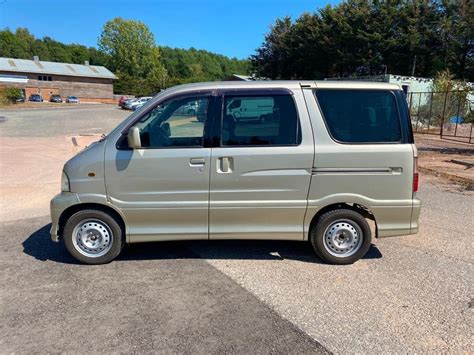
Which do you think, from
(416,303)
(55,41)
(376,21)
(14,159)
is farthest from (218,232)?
(55,41)

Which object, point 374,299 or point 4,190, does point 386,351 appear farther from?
point 4,190

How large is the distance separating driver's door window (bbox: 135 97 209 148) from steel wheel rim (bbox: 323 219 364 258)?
1.78 m

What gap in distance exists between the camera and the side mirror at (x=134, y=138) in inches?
166

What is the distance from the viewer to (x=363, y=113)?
446 centimetres

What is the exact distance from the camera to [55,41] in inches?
4338

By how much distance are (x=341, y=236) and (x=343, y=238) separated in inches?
1.3

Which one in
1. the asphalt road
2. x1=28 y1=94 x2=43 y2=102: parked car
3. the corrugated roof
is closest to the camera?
the asphalt road

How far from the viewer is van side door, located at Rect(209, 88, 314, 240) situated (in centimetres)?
437

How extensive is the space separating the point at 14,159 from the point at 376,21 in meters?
36.9

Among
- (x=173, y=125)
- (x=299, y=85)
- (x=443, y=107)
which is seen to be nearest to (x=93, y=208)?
(x=173, y=125)

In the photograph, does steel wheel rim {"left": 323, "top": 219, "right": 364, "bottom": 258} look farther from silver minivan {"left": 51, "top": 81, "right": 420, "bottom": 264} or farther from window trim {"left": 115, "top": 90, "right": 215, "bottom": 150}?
window trim {"left": 115, "top": 90, "right": 215, "bottom": 150}

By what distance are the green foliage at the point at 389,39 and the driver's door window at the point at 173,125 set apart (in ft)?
126

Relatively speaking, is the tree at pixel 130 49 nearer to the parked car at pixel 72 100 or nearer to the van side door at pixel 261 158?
the parked car at pixel 72 100

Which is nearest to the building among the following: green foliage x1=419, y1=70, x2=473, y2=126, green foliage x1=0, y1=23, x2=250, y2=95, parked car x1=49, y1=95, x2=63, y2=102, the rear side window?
parked car x1=49, y1=95, x2=63, y2=102
